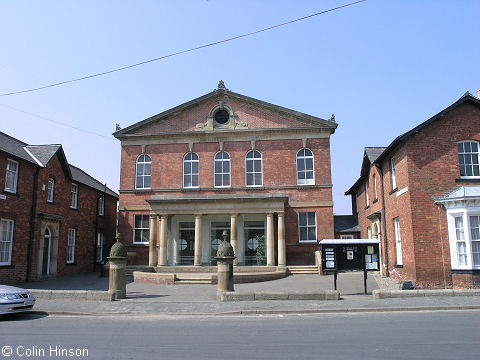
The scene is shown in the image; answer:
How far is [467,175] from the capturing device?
1678cm

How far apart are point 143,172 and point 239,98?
837 centimetres

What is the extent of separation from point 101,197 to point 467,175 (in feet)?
83.4

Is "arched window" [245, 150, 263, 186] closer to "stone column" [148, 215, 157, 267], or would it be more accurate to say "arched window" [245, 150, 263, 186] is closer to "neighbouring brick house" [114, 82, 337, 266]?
"neighbouring brick house" [114, 82, 337, 266]

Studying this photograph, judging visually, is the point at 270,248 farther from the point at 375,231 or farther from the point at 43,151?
the point at 43,151

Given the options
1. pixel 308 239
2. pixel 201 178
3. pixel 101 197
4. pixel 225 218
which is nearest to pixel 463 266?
pixel 308 239

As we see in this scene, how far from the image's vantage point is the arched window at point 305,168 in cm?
2650

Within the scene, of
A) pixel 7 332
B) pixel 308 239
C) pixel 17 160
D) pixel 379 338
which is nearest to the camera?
pixel 379 338

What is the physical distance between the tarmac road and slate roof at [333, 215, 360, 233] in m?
17.6

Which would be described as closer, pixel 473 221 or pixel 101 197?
pixel 473 221

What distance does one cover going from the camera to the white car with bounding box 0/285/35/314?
1127 cm

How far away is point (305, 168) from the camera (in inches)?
1048

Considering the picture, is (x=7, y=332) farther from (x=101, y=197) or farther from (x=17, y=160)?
(x=101, y=197)

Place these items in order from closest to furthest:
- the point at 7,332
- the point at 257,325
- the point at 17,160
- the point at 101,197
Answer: the point at 7,332
the point at 257,325
the point at 17,160
the point at 101,197

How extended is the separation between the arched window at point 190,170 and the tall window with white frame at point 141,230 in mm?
3682
